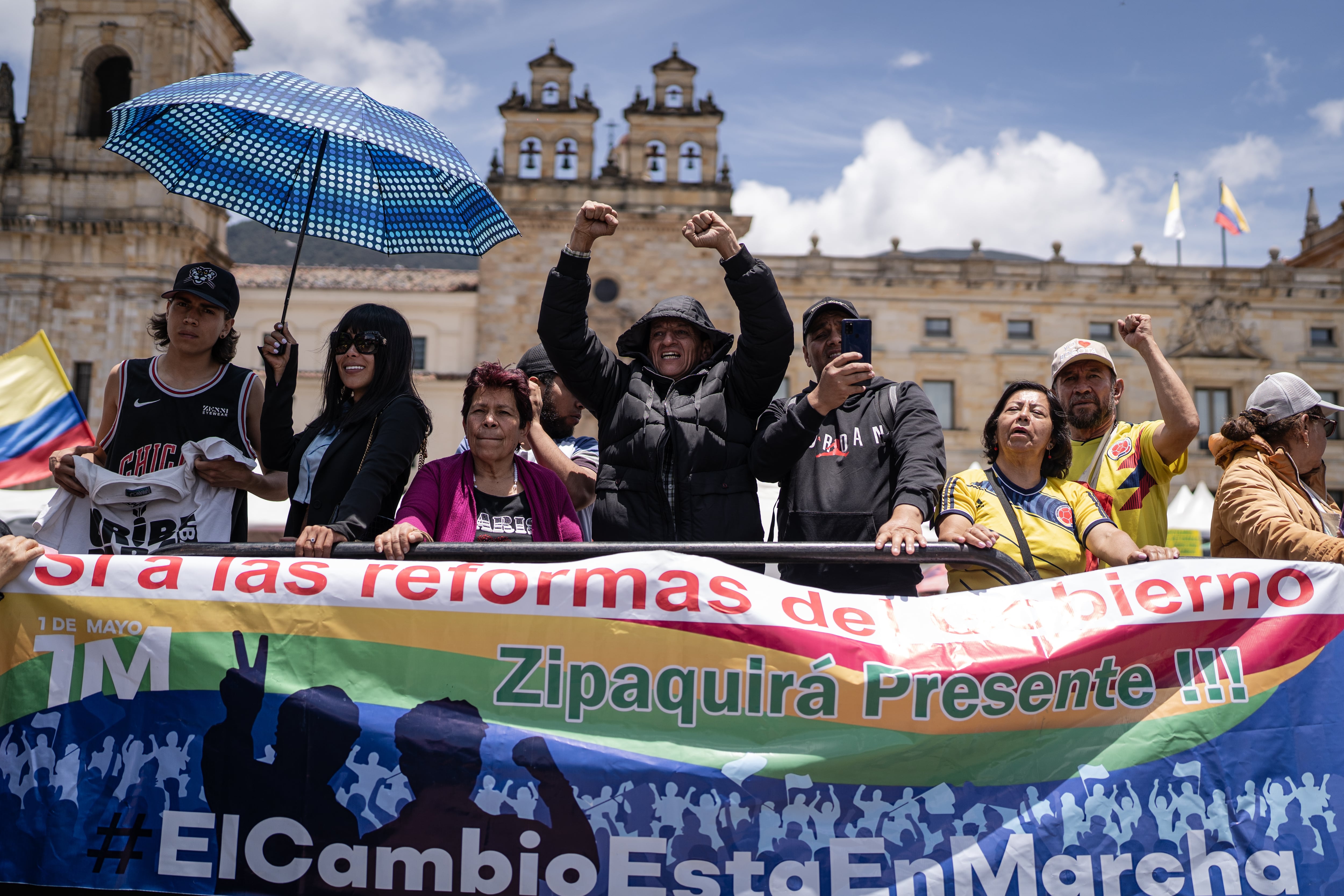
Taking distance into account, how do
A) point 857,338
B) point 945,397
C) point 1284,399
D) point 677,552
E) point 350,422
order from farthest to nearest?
point 945,397
point 1284,399
point 350,422
point 857,338
point 677,552

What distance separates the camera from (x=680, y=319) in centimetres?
376

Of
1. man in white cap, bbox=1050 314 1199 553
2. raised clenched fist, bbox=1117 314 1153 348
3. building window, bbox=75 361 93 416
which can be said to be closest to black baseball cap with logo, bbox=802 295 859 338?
man in white cap, bbox=1050 314 1199 553

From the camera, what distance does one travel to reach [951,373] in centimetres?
3406

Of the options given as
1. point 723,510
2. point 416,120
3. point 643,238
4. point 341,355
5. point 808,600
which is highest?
point 643,238

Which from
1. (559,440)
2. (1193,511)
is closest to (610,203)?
(1193,511)

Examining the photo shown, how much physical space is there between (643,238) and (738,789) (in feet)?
98.7

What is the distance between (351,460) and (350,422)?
5.6 inches

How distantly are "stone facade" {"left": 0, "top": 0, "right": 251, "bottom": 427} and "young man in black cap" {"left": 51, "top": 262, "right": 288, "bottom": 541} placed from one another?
2598cm

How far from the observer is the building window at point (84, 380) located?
2684cm

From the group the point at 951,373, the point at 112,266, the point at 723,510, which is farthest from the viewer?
the point at 951,373

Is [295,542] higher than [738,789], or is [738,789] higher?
[295,542]

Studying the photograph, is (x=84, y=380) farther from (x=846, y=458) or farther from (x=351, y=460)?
(x=846, y=458)

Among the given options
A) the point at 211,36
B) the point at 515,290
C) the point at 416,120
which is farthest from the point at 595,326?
the point at 416,120

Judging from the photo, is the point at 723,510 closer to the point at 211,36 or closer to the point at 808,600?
the point at 808,600
